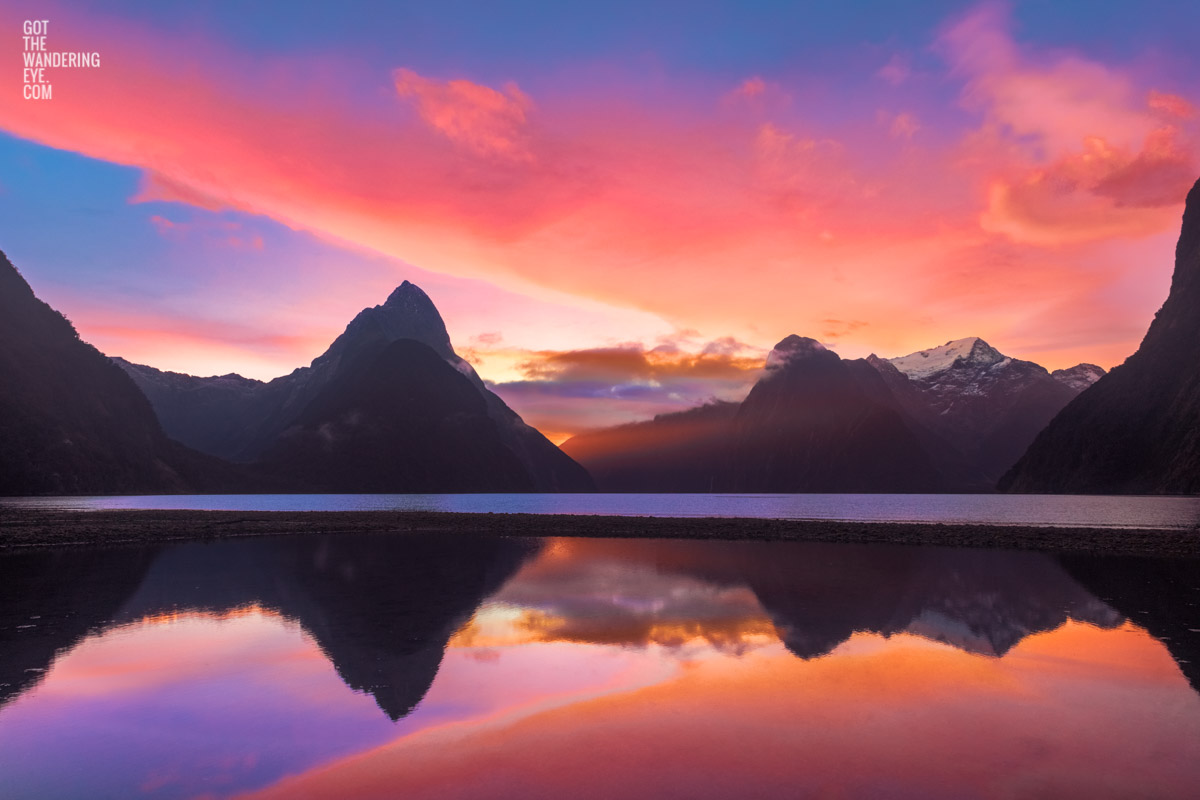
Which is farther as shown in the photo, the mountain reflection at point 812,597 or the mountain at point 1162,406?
the mountain at point 1162,406

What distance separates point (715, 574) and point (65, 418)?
221573mm

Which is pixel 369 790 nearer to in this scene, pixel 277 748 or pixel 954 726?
pixel 277 748

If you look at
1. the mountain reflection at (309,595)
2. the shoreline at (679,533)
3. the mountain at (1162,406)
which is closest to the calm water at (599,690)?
the mountain reflection at (309,595)

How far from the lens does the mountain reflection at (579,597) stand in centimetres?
1739

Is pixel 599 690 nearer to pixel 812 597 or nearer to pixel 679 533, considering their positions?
pixel 812 597

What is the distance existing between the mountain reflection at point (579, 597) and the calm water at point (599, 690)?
0.17 m

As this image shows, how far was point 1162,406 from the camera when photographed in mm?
175500

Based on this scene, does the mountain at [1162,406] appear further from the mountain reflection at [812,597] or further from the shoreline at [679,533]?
the mountain reflection at [812,597]

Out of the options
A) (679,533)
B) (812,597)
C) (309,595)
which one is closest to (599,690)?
(812,597)

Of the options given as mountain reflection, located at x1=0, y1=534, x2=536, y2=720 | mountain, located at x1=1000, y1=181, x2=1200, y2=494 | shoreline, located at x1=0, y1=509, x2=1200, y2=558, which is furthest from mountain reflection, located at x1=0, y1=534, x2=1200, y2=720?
mountain, located at x1=1000, y1=181, x2=1200, y2=494

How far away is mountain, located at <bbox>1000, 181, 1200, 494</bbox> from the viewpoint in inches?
6181

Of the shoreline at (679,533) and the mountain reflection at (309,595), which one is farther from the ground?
the mountain reflection at (309,595)

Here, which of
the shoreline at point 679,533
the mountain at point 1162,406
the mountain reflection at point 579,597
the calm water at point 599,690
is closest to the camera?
the calm water at point 599,690

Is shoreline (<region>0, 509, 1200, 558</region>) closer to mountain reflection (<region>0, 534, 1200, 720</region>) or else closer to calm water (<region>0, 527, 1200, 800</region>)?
mountain reflection (<region>0, 534, 1200, 720</region>)
